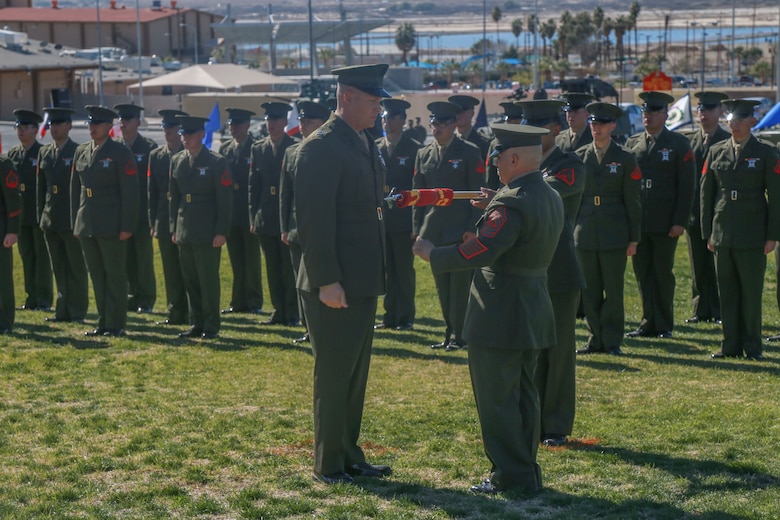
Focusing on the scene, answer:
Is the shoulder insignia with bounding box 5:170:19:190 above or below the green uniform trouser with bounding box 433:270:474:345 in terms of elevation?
above

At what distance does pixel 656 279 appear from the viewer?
11133 millimetres

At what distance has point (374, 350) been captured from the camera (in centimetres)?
1052

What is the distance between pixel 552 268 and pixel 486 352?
1.31m

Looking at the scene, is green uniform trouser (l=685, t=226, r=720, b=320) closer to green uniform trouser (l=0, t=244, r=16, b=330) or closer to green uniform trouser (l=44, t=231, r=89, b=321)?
green uniform trouser (l=44, t=231, r=89, b=321)

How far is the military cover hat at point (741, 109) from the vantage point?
30.4 ft

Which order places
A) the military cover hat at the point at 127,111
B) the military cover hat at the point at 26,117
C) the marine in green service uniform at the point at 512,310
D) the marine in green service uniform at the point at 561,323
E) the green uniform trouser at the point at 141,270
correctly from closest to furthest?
the marine in green service uniform at the point at 512,310 → the marine in green service uniform at the point at 561,323 → the military cover hat at the point at 127,111 → the military cover hat at the point at 26,117 → the green uniform trouser at the point at 141,270

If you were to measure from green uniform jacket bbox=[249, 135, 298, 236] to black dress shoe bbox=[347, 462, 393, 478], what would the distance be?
6.33 m

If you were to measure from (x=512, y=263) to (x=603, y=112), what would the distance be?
379 cm

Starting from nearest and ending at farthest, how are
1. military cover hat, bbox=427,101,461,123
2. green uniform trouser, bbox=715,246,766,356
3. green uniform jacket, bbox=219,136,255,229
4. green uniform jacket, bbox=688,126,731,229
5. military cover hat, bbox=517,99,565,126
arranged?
military cover hat, bbox=517,99,565,126, green uniform trouser, bbox=715,246,766,356, military cover hat, bbox=427,101,461,123, green uniform jacket, bbox=688,126,731,229, green uniform jacket, bbox=219,136,255,229

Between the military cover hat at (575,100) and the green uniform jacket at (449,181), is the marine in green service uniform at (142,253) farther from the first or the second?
the military cover hat at (575,100)

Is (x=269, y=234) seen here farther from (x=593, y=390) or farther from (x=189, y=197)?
(x=593, y=390)

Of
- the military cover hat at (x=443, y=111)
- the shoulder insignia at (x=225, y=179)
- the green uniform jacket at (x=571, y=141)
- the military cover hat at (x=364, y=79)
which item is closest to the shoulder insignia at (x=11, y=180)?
the shoulder insignia at (x=225, y=179)

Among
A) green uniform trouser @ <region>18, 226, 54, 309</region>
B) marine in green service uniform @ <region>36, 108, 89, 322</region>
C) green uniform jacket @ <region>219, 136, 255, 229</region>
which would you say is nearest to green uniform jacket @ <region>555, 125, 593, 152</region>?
green uniform jacket @ <region>219, 136, 255, 229</region>

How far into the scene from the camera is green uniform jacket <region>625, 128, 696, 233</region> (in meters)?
10.9
